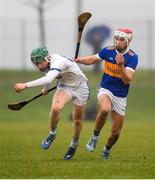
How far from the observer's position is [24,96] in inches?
1553

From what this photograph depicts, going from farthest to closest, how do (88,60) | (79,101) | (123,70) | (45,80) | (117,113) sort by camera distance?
(88,60) < (79,101) < (117,113) < (123,70) < (45,80)

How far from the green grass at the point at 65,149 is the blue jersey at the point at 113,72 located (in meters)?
1.17

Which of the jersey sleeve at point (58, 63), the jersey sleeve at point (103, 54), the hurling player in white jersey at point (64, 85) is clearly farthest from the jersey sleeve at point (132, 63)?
the jersey sleeve at point (58, 63)

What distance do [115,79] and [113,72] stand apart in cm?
12

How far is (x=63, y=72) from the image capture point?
14.4 meters

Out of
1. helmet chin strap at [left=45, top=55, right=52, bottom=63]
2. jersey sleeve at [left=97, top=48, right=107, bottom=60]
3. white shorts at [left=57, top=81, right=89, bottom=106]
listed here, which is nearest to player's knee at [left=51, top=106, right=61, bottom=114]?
white shorts at [left=57, top=81, right=89, bottom=106]

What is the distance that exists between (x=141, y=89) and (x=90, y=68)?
2595 mm

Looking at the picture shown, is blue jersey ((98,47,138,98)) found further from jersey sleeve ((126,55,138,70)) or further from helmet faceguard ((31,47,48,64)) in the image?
helmet faceguard ((31,47,48,64))

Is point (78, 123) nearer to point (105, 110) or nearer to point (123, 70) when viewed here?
point (105, 110)

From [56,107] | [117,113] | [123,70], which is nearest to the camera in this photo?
[123,70]

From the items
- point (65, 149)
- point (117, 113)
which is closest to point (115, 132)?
point (117, 113)

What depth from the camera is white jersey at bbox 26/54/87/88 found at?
13609 millimetres

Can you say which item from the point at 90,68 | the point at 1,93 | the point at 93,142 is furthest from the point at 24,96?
the point at 93,142

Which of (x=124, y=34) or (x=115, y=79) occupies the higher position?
(x=124, y=34)
